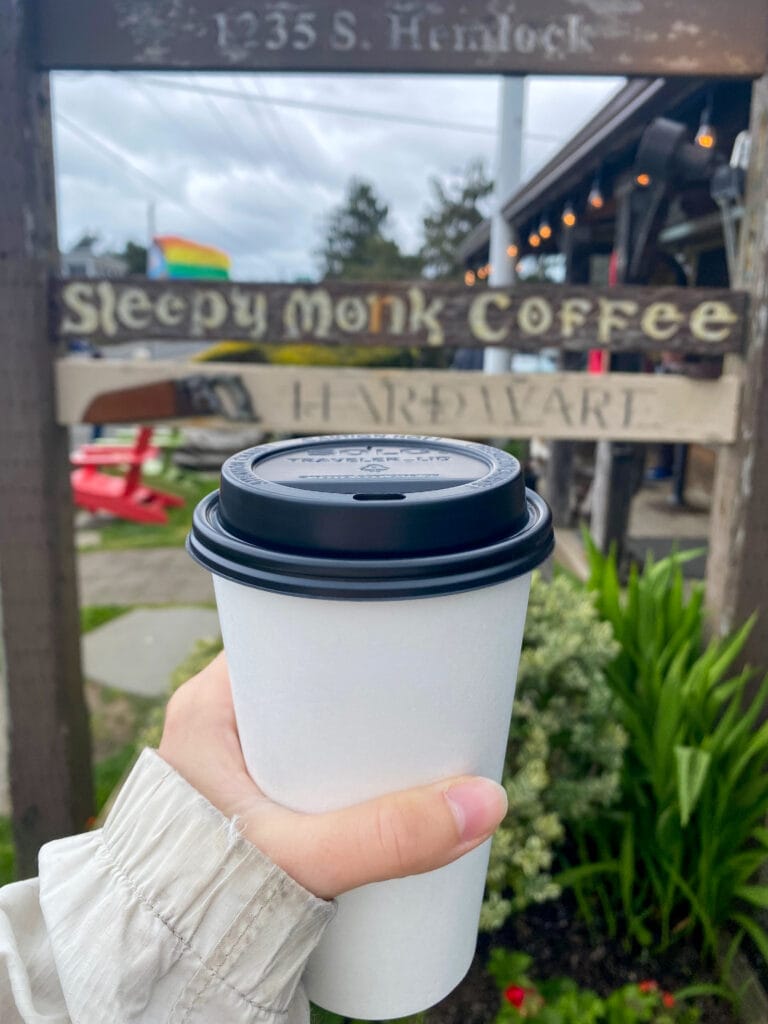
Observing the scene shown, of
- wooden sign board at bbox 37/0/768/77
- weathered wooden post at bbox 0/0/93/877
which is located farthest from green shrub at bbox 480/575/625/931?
wooden sign board at bbox 37/0/768/77

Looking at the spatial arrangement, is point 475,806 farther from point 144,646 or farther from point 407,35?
point 144,646

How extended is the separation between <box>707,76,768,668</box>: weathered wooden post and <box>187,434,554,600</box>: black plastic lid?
1646mm

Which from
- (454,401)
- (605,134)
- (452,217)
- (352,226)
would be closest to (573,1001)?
(454,401)

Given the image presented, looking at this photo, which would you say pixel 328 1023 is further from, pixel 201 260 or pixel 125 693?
pixel 201 260

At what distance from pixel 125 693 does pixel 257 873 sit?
323cm

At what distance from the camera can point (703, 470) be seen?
320 inches

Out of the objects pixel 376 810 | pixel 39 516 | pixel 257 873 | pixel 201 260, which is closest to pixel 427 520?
pixel 376 810

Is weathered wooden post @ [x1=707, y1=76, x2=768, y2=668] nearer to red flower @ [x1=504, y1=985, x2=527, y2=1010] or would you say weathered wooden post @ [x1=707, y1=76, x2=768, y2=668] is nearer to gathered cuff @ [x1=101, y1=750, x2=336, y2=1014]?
red flower @ [x1=504, y1=985, x2=527, y2=1010]

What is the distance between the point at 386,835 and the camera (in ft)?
2.40

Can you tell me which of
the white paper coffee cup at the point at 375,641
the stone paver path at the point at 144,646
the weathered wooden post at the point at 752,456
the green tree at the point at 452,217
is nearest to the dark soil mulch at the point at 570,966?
the weathered wooden post at the point at 752,456

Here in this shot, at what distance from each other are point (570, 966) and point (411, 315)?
71.7 inches

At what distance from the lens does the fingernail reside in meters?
0.75

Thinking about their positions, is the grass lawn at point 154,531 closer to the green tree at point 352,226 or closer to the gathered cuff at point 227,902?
the gathered cuff at point 227,902

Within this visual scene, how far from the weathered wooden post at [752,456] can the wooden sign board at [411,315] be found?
8 centimetres
